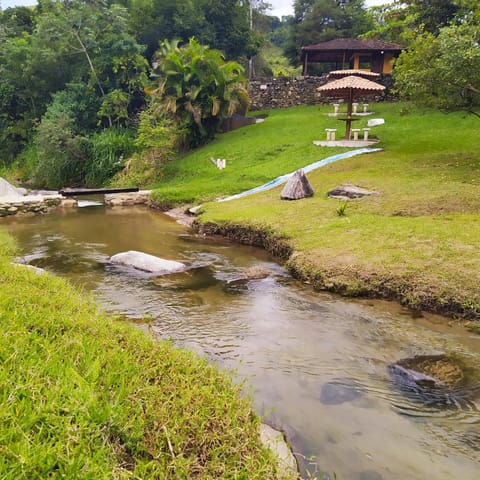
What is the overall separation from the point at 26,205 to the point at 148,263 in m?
8.92

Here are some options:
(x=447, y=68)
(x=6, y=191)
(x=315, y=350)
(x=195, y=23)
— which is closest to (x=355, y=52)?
(x=195, y=23)

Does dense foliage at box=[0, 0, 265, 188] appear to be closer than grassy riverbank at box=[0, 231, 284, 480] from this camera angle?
No

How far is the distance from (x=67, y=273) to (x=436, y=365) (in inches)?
253

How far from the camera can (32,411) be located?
2.52 meters

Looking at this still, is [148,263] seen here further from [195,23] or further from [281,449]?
[195,23]

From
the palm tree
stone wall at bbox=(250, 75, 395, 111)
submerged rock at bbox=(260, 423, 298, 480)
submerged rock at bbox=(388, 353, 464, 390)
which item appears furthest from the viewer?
stone wall at bbox=(250, 75, 395, 111)

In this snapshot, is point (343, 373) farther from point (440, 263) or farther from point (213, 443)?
point (440, 263)

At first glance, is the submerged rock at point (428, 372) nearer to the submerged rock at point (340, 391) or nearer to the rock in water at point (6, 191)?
the submerged rock at point (340, 391)

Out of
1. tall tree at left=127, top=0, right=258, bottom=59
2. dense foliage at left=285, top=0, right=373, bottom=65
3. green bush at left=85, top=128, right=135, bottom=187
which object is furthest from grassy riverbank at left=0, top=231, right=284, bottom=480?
dense foliage at left=285, top=0, right=373, bottom=65

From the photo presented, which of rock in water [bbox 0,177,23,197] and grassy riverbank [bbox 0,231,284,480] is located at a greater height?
grassy riverbank [bbox 0,231,284,480]

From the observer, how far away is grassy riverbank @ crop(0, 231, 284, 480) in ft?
7.64

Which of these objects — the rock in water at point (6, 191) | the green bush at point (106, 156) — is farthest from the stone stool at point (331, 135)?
the rock in water at point (6, 191)

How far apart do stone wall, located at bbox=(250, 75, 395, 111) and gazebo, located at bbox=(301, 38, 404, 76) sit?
6.72 feet

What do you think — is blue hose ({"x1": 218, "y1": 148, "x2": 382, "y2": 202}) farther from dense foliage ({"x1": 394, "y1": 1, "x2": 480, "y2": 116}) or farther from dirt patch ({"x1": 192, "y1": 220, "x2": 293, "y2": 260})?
dense foliage ({"x1": 394, "y1": 1, "x2": 480, "y2": 116})
